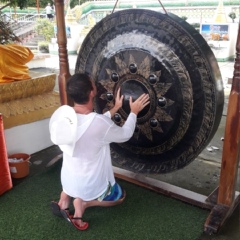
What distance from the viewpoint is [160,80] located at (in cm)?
185

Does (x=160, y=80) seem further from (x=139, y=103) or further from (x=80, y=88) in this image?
(x=80, y=88)

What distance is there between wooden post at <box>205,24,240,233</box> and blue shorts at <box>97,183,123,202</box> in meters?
0.55

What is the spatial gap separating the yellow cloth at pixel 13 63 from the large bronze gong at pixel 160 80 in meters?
1.02

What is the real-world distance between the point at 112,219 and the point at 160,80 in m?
0.86

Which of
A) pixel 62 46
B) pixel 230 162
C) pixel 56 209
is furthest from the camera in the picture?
pixel 62 46

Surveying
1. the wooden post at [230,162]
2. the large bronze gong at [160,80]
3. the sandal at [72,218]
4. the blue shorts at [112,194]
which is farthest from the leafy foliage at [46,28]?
the wooden post at [230,162]

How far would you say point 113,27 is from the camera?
1988mm

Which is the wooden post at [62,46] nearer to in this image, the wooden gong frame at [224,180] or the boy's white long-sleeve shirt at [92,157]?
the wooden gong frame at [224,180]

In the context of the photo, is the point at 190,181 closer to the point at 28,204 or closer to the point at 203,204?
the point at 203,204

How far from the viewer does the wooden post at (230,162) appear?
1.71 metres

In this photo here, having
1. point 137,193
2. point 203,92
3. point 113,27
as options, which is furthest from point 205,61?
point 137,193

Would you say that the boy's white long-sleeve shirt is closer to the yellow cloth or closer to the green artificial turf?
the green artificial turf

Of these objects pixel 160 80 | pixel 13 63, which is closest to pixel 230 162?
pixel 160 80

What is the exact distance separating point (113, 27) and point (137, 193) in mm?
1090
